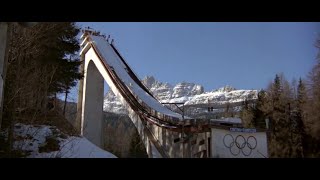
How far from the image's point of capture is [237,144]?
24578 millimetres

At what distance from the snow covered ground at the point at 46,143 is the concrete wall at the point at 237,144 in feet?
31.0

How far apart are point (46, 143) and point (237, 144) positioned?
1335 centimetres

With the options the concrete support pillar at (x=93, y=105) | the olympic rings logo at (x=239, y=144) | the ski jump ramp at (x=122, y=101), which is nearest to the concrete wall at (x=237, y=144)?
the olympic rings logo at (x=239, y=144)

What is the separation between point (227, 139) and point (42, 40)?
41.2 feet

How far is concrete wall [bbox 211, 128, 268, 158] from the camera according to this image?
24.0 meters

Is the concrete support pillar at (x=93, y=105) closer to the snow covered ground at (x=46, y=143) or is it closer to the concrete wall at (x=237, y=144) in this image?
the concrete wall at (x=237, y=144)

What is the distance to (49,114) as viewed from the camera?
1792 centimetres

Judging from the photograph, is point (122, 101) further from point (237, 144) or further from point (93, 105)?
point (237, 144)

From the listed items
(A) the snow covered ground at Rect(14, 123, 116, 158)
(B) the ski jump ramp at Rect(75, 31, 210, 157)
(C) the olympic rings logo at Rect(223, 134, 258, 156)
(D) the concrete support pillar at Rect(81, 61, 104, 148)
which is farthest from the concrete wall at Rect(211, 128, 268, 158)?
(D) the concrete support pillar at Rect(81, 61, 104, 148)

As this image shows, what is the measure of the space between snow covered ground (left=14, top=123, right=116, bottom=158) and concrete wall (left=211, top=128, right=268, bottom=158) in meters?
9.45

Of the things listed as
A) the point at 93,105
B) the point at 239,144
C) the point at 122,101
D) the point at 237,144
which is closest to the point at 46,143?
the point at 237,144

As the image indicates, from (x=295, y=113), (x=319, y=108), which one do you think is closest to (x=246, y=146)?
(x=319, y=108)
